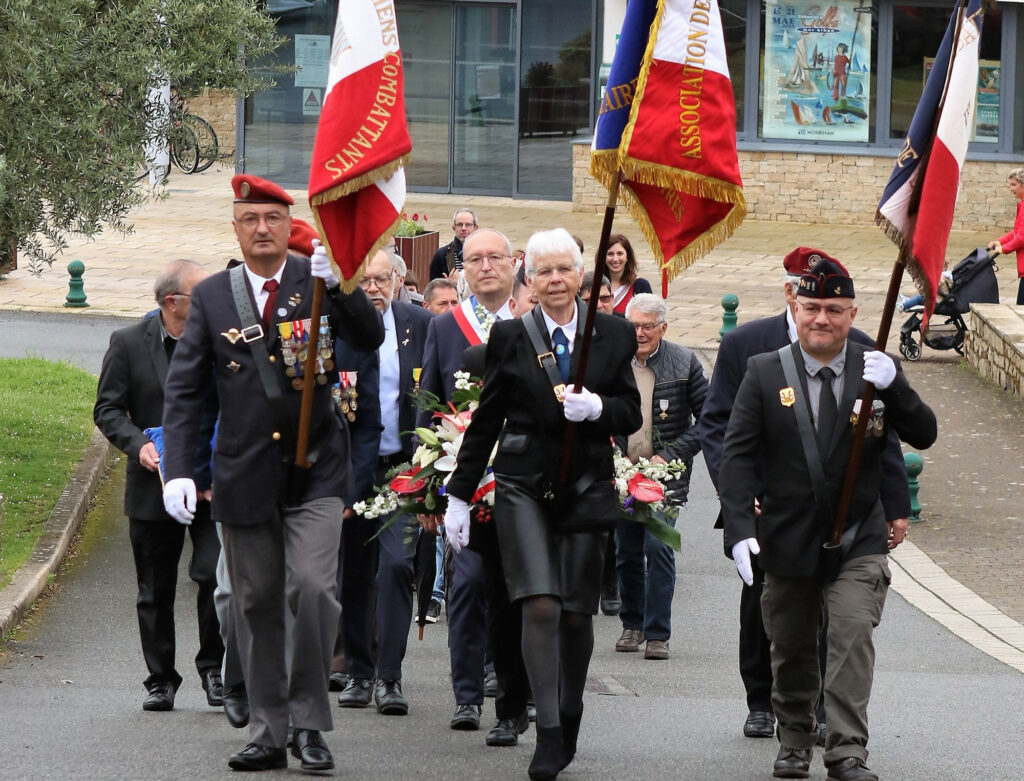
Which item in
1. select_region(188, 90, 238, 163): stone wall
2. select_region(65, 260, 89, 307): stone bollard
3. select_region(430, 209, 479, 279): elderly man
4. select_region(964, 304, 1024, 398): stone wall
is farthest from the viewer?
select_region(188, 90, 238, 163): stone wall

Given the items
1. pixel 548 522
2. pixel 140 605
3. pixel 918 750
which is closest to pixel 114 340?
pixel 140 605

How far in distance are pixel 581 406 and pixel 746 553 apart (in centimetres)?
79

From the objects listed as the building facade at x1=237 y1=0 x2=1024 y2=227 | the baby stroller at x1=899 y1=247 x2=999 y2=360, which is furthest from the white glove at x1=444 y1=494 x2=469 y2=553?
the building facade at x1=237 y1=0 x2=1024 y2=227

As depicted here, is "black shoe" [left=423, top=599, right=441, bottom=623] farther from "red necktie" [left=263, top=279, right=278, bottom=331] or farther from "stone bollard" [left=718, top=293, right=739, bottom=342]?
"stone bollard" [left=718, top=293, right=739, bottom=342]

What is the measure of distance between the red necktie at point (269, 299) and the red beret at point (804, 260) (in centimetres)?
192

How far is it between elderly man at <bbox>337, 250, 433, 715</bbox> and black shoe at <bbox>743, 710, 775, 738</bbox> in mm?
1411

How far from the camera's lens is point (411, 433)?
24.0 ft

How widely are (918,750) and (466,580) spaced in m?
1.90

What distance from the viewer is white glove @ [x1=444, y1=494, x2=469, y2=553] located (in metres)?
6.22

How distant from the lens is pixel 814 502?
19.8 feet

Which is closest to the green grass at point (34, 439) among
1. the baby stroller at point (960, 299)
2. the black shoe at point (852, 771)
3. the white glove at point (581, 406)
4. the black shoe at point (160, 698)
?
the black shoe at point (160, 698)

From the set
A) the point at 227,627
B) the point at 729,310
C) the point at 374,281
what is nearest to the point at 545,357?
the point at 227,627

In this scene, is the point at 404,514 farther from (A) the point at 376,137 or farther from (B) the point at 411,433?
(A) the point at 376,137

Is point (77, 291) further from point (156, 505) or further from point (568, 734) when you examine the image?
point (568, 734)
